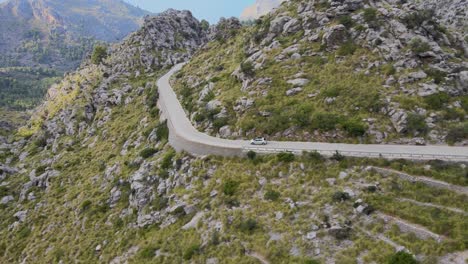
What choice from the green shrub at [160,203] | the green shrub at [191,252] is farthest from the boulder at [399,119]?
the green shrub at [160,203]

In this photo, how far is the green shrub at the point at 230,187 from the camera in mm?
41500

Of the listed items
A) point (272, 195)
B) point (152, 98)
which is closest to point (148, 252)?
point (272, 195)

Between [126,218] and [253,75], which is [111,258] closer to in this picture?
[126,218]

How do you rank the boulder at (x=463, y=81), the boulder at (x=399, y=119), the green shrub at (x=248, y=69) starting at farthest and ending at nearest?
the green shrub at (x=248, y=69), the boulder at (x=463, y=81), the boulder at (x=399, y=119)

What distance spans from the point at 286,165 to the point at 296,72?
25336 millimetres

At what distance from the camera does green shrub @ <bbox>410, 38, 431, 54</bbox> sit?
55750mm

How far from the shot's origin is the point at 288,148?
46.2 metres

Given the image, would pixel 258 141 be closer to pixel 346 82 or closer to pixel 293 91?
pixel 293 91

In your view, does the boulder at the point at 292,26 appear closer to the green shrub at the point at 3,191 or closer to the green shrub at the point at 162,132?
the green shrub at the point at 162,132

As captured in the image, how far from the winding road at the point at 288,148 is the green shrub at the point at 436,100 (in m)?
7.76

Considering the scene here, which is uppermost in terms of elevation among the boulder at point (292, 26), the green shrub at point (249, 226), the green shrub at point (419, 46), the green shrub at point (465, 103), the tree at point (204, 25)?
the tree at point (204, 25)

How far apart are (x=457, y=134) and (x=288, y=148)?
68.7ft

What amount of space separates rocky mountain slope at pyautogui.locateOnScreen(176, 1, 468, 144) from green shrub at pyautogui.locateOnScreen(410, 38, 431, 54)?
153mm

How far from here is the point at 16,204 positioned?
69.1 metres
